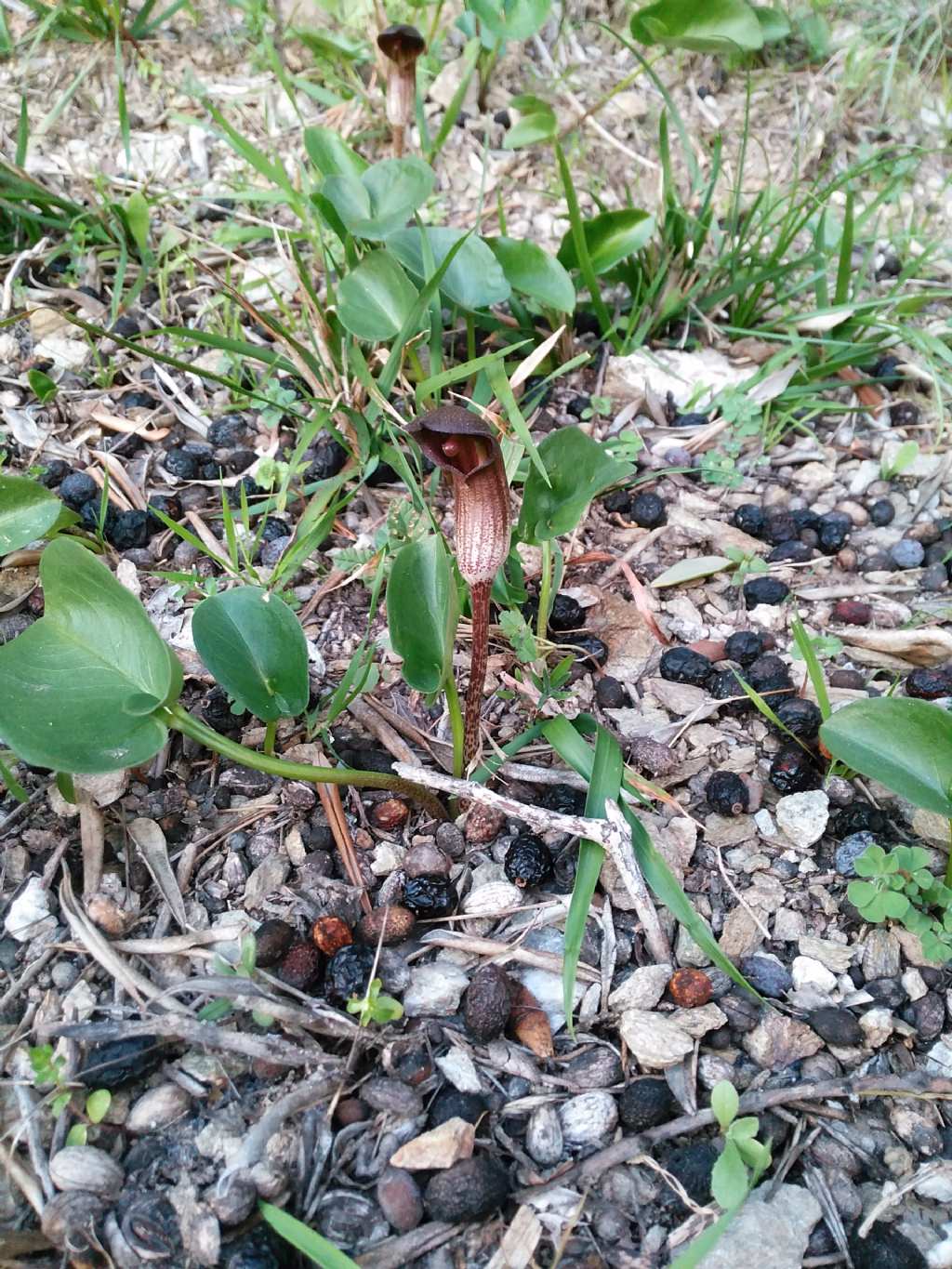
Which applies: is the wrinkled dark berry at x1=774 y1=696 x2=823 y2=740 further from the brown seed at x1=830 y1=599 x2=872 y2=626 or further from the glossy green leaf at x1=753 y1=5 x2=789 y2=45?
the glossy green leaf at x1=753 y1=5 x2=789 y2=45

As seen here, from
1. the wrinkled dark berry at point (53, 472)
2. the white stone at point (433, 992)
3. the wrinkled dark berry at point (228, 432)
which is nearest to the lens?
the white stone at point (433, 992)

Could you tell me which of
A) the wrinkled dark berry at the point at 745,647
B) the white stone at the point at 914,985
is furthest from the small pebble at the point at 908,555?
the white stone at the point at 914,985

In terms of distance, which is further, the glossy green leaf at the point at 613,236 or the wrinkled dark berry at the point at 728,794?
the glossy green leaf at the point at 613,236

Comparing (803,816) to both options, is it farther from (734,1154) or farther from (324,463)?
(324,463)

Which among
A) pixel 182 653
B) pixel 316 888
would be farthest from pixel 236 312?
pixel 316 888

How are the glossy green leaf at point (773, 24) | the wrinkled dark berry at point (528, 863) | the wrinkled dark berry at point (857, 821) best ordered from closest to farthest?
the wrinkled dark berry at point (528, 863)
the wrinkled dark berry at point (857, 821)
the glossy green leaf at point (773, 24)

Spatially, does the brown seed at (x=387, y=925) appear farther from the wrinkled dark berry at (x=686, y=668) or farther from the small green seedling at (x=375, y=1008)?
the wrinkled dark berry at (x=686, y=668)

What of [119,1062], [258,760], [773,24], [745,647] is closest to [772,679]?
[745,647]

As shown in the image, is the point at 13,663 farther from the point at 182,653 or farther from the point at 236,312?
the point at 236,312
